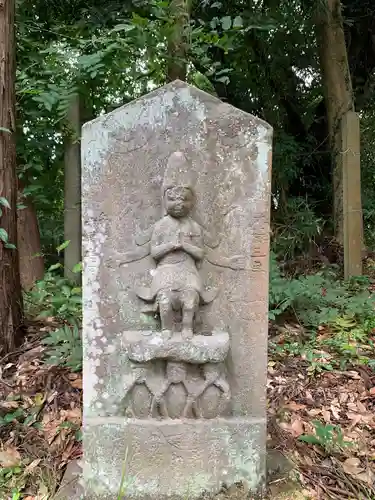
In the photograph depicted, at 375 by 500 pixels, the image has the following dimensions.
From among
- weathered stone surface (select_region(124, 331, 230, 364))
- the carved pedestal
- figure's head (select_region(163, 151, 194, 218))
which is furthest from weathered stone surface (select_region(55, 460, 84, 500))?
figure's head (select_region(163, 151, 194, 218))

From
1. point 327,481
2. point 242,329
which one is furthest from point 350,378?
point 242,329

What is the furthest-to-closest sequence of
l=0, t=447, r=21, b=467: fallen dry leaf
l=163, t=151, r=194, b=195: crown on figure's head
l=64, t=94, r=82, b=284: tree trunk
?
l=64, t=94, r=82, b=284: tree trunk
l=0, t=447, r=21, b=467: fallen dry leaf
l=163, t=151, r=194, b=195: crown on figure's head

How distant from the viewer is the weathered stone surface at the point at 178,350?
229 cm

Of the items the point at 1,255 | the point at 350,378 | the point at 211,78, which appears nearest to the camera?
the point at 1,255

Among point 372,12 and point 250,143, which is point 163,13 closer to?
point 250,143

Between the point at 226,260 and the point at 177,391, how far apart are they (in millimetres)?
734

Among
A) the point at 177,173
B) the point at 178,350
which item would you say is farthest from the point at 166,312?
the point at 177,173

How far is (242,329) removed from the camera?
2430 millimetres

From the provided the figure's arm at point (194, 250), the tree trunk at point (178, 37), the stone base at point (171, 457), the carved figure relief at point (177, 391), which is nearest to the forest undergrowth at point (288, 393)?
the stone base at point (171, 457)

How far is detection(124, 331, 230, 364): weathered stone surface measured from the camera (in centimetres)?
229

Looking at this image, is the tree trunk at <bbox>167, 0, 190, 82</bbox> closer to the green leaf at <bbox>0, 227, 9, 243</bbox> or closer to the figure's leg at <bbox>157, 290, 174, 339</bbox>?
the green leaf at <bbox>0, 227, 9, 243</bbox>

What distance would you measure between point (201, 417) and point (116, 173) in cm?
136

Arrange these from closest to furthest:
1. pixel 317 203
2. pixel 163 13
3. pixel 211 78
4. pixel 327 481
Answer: pixel 327 481
pixel 163 13
pixel 211 78
pixel 317 203

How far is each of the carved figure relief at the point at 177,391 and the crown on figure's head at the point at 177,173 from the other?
91 cm
